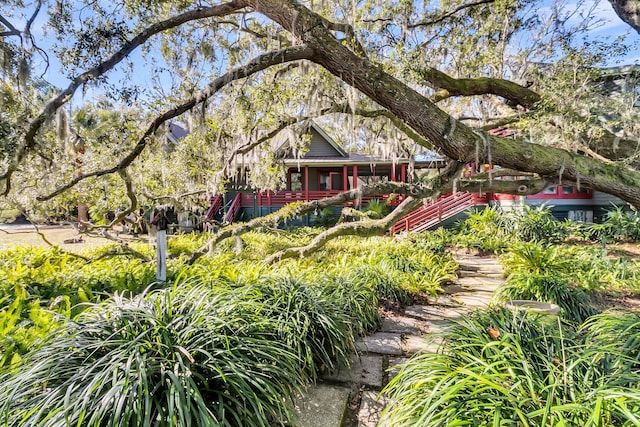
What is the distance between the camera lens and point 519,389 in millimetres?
1600

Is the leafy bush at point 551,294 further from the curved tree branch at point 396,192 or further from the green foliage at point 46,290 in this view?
the green foliage at point 46,290

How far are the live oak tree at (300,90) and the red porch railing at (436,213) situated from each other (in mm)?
4165

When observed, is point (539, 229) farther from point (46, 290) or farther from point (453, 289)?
point (46, 290)

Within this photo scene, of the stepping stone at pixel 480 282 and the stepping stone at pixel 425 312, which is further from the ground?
the stepping stone at pixel 425 312

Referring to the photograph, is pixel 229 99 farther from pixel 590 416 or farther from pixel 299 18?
pixel 590 416

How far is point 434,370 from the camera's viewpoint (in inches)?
73.1

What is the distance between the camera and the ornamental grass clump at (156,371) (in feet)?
4.85

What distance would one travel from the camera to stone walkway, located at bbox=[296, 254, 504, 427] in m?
2.05

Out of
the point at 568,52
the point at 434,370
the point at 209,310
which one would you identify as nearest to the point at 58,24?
the point at 209,310

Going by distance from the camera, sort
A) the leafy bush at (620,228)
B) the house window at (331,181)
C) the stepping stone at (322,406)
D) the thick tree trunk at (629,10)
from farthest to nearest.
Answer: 1. the house window at (331,181)
2. the leafy bush at (620,228)
3. the thick tree trunk at (629,10)
4. the stepping stone at (322,406)

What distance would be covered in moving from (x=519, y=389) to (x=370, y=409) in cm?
92

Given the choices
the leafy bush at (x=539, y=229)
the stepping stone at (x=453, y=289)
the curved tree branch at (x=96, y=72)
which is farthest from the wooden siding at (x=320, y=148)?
the curved tree branch at (x=96, y=72)

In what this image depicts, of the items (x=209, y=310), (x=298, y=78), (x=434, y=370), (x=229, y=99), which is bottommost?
(x=434, y=370)

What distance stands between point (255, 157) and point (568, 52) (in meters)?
6.33
